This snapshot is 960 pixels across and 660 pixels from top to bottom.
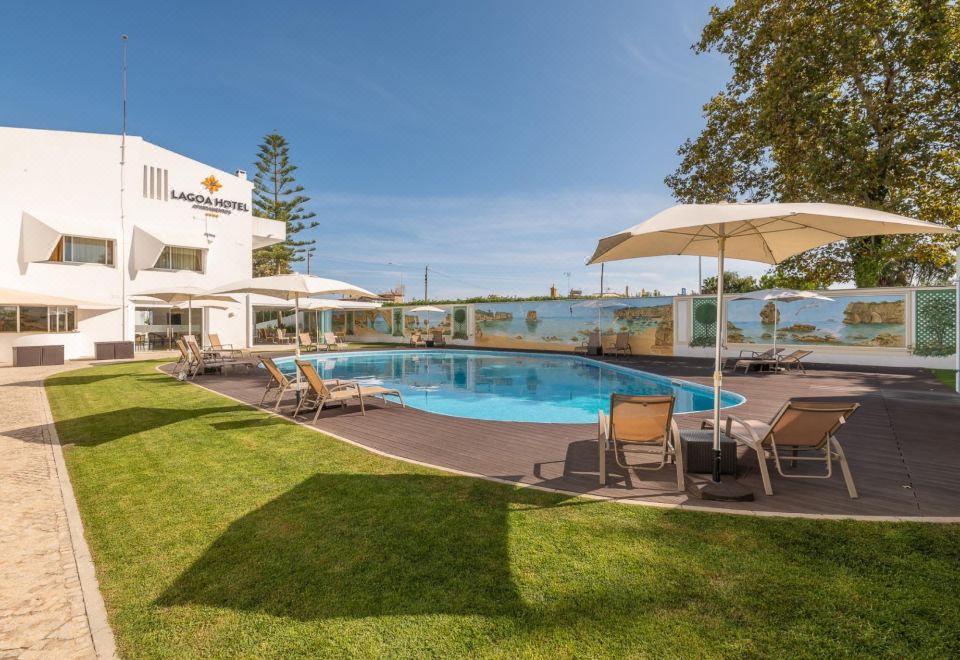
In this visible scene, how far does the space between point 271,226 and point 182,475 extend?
25001mm

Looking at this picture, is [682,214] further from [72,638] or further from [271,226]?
[271,226]

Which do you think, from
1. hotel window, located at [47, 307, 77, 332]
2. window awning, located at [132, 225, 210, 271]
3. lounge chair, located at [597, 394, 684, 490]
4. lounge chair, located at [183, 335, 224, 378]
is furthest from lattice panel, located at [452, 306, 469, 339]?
lounge chair, located at [597, 394, 684, 490]

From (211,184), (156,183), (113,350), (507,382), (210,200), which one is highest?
(211,184)

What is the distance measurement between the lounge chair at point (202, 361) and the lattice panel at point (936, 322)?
20.2 meters

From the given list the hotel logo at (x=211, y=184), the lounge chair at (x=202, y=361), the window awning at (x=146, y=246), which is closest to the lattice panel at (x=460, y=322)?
the hotel logo at (x=211, y=184)

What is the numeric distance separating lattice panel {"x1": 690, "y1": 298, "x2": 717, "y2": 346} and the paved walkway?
60.4 ft

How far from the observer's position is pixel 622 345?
1919cm

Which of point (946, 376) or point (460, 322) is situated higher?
point (460, 322)

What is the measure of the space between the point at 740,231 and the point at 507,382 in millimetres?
9271

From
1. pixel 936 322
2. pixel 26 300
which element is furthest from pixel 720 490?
pixel 26 300

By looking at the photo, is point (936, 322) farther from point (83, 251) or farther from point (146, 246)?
point (83, 251)

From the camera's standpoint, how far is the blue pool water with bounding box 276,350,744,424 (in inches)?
364

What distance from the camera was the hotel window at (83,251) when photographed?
59.4ft

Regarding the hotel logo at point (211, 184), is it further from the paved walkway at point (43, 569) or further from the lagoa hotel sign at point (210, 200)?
the paved walkway at point (43, 569)
